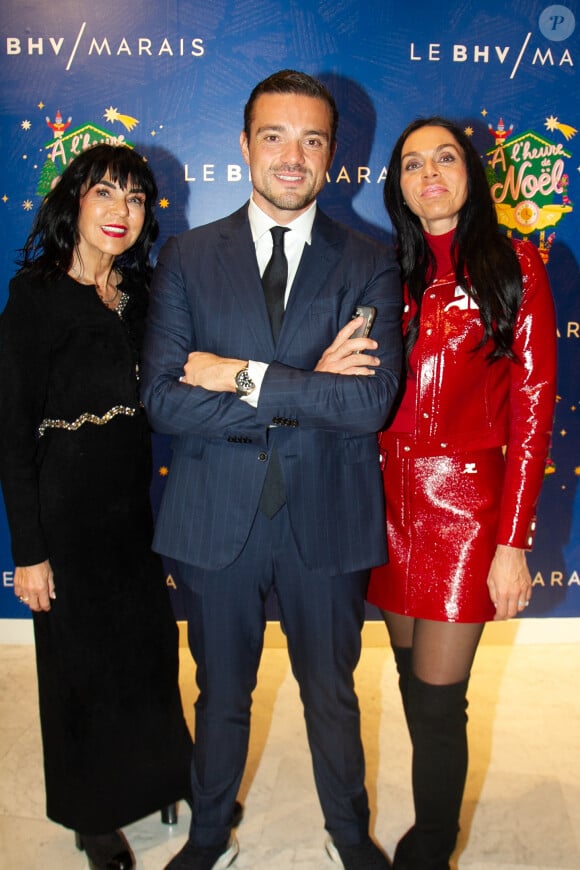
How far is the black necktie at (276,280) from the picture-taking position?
6.29ft

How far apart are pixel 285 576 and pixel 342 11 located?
2.58m

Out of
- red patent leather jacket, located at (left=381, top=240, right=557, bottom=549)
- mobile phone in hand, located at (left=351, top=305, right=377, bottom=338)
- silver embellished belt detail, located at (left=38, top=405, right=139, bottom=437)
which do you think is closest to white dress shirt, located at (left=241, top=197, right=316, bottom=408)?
mobile phone in hand, located at (left=351, top=305, right=377, bottom=338)

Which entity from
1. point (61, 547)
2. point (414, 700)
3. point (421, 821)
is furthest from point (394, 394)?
point (421, 821)

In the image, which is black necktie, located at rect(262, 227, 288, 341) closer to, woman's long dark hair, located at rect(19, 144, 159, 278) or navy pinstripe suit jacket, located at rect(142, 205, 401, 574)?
navy pinstripe suit jacket, located at rect(142, 205, 401, 574)

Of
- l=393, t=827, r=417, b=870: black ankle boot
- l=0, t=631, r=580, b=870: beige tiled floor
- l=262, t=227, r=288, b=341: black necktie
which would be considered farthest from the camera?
l=0, t=631, r=580, b=870: beige tiled floor

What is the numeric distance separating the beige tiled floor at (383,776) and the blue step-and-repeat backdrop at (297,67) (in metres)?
1.88

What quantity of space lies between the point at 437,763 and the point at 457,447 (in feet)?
2.68

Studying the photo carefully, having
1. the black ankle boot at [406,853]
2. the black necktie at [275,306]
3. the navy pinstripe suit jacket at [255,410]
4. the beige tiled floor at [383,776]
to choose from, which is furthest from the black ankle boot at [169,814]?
the black necktie at [275,306]

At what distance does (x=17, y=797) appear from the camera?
8.23ft

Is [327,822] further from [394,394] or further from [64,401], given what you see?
[64,401]

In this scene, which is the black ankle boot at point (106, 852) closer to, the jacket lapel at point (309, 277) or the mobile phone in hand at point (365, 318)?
the jacket lapel at point (309, 277)

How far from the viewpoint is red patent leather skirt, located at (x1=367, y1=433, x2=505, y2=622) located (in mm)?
1937

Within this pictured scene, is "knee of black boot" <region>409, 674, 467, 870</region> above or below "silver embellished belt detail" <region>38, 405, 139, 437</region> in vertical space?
below

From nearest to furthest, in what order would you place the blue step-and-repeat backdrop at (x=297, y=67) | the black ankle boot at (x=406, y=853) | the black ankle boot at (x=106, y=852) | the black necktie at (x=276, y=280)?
the black necktie at (x=276, y=280) → the black ankle boot at (x=406, y=853) → the black ankle boot at (x=106, y=852) → the blue step-and-repeat backdrop at (x=297, y=67)
